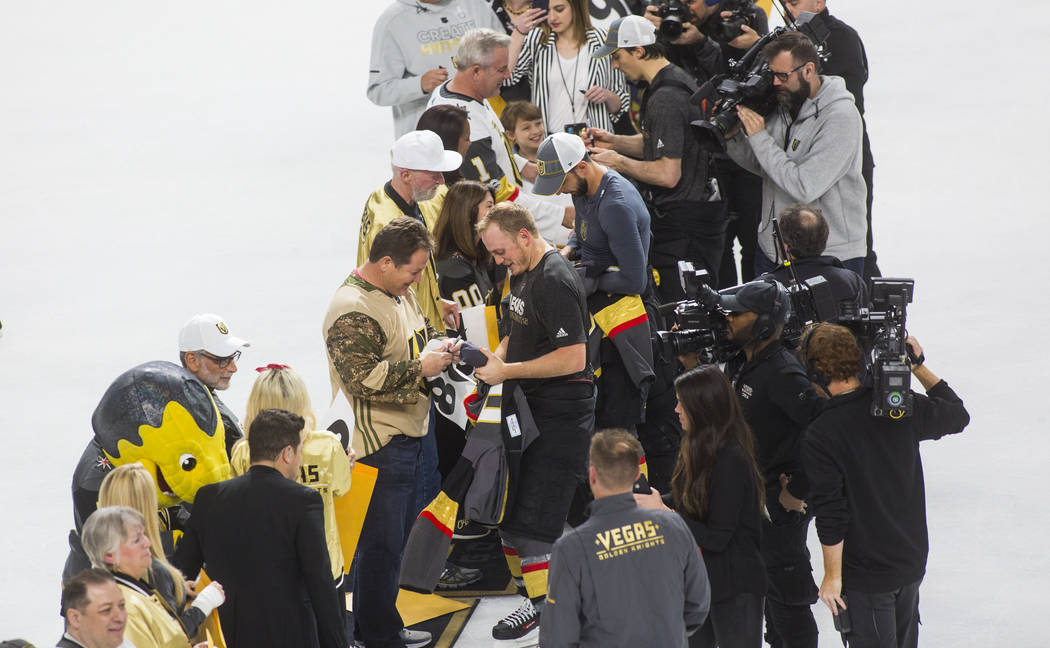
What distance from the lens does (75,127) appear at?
46.5ft

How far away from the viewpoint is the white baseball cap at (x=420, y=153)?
5.56 meters

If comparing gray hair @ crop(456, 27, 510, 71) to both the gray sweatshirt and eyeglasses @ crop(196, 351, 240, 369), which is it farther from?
eyeglasses @ crop(196, 351, 240, 369)

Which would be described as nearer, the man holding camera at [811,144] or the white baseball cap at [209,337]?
the white baseball cap at [209,337]

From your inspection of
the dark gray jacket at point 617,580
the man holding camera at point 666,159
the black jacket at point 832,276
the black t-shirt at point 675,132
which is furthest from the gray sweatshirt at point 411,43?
the dark gray jacket at point 617,580

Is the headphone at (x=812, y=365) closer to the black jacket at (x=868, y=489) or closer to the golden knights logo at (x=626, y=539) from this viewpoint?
the black jacket at (x=868, y=489)

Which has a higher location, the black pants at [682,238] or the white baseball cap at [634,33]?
the white baseball cap at [634,33]

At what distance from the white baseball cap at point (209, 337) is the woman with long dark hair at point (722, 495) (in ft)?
5.79

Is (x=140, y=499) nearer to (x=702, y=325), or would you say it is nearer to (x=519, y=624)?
(x=519, y=624)

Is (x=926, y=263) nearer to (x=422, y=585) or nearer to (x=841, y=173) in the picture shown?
(x=841, y=173)

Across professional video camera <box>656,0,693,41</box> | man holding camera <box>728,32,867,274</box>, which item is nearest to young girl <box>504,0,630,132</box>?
professional video camera <box>656,0,693,41</box>

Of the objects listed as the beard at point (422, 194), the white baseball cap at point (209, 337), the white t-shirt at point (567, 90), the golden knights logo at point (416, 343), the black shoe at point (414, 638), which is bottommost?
the black shoe at point (414, 638)

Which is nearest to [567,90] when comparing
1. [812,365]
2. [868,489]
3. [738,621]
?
[812,365]

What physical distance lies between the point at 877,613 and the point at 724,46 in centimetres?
385

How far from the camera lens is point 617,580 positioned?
3.50 metres
